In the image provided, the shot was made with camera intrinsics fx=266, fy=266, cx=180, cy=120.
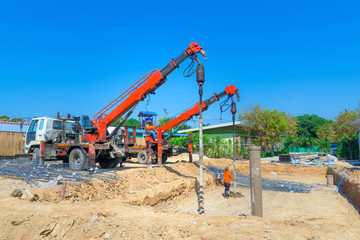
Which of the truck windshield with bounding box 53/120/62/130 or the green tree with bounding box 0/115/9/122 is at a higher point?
the green tree with bounding box 0/115/9/122

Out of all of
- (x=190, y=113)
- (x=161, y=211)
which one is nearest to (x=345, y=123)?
(x=190, y=113)

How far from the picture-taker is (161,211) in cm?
612

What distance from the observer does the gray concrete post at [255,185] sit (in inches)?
250

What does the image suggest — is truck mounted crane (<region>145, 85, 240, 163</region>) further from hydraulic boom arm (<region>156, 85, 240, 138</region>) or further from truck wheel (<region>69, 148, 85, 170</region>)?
truck wheel (<region>69, 148, 85, 170</region>)

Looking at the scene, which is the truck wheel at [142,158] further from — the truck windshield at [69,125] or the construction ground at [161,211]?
the truck windshield at [69,125]

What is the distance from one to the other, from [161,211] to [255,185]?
235cm

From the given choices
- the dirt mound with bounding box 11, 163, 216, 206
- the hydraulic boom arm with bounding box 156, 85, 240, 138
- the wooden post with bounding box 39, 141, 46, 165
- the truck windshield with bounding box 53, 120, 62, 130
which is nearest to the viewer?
the dirt mound with bounding box 11, 163, 216, 206

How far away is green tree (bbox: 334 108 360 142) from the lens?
1348 inches

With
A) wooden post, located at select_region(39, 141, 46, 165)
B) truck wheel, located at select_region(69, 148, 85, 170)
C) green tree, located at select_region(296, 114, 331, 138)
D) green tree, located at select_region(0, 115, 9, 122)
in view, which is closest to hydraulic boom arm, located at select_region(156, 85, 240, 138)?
truck wheel, located at select_region(69, 148, 85, 170)

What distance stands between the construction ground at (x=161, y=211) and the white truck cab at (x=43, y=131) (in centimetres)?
343

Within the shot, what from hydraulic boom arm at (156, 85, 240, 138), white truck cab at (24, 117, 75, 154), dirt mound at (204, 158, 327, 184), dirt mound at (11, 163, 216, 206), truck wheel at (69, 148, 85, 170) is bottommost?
dirt mound at (204, 158, 327, 184)

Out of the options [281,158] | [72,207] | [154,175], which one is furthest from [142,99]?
[281,158]

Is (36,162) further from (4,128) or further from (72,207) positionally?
(4,128)

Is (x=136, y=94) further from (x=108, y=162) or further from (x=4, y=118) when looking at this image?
(x=4, y=118)
